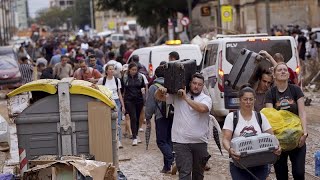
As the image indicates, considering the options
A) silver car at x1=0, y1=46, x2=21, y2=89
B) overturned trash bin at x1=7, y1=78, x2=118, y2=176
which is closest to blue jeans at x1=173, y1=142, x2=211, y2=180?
overturned trash bin at x1=7, y1=78, x2=118, y2=176

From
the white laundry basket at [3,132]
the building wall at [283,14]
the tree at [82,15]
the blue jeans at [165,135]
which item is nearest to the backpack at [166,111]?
the blue jeans at [165,135]

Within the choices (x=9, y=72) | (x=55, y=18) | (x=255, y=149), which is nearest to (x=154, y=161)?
(x=255, y=149)

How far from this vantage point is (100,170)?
7.83 meters

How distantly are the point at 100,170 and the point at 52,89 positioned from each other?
3.94 feet

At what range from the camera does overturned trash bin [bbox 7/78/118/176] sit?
8.55m

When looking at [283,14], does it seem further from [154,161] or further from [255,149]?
[255,149]

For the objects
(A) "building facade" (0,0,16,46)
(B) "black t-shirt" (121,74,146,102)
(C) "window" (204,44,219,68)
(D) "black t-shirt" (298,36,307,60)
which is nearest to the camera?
(B) "black t-shirt" (121,74,146,102)

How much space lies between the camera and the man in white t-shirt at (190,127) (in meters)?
8.50

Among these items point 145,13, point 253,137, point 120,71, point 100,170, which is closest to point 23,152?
point 100,170

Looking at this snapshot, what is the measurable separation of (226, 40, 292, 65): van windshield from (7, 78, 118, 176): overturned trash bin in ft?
23.6

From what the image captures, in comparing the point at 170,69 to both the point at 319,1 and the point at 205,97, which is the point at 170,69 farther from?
the point at 319,1

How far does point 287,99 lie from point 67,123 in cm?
233

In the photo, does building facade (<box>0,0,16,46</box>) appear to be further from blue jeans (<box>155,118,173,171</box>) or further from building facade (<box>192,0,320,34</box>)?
blue jeans (<box>155,118,173,171</box>)

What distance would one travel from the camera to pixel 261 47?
15398 mm
